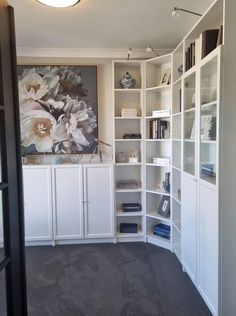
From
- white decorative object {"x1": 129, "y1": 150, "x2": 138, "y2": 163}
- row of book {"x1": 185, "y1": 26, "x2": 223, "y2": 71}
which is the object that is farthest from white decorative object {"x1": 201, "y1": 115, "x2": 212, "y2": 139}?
white decorative object {"x1": 129, "y1": 150, "x2": 138, "y2": 163}

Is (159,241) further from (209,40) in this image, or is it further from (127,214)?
(209,40)

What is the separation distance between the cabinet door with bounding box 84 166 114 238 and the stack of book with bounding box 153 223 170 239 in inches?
23.6

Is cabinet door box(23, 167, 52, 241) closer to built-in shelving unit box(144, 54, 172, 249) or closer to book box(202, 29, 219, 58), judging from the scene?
built-in shelving unit box(144, 54, 172, 249)

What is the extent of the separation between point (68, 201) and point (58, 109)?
1.27m

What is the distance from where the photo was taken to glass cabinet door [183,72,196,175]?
8.68ft

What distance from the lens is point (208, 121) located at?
225cm

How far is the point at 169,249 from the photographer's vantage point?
343cm

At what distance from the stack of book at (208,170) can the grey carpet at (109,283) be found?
113 cm

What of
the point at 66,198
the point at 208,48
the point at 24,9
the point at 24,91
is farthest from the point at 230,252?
the point at 24,91

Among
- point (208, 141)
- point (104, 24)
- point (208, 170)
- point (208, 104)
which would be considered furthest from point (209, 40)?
point (104, 24)

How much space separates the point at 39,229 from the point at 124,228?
1139 mm

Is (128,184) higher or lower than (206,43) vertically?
lower

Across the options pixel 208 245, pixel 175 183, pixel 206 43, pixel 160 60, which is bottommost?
pixel 208 245

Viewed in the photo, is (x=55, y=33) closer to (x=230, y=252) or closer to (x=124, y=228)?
(x=124, y=228)
